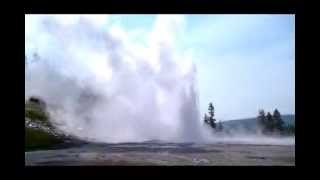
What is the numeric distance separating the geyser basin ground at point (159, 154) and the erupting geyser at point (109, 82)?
0.18 ft

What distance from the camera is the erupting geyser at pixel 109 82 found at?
98.5 inches

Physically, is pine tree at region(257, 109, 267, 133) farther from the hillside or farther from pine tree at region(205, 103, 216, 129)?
pine tree at region(205, 103, 216, 129)

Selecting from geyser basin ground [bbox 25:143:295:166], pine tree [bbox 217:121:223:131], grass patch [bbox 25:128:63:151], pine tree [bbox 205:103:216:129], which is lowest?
geyser basin ground [bbox 25:143:295:166]

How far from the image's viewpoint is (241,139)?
2.54m

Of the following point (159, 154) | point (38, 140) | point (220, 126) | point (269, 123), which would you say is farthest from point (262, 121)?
point (38, 140)

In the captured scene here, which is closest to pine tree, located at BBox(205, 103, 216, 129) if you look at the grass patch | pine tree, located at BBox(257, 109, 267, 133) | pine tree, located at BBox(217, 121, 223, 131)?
pine tree, located at BBox(217, 121, 223, 131)

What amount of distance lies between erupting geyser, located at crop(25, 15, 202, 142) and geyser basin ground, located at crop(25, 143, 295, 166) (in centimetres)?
6

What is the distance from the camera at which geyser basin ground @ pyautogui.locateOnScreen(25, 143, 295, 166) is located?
99.3 inches

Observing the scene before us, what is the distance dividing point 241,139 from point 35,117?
4.06ft

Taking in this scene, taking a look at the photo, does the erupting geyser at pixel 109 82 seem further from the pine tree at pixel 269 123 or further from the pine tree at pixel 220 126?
the pine tree at pixel 269 123

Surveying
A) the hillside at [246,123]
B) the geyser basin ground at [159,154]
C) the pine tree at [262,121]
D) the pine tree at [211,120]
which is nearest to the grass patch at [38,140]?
the geyser basin ground at [159,154]

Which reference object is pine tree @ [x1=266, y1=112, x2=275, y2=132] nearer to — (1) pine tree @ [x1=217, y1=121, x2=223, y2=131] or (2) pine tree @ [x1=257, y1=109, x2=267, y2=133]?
(2) pine tree @ [x1=257, y1=109, x2=267, y2=133]

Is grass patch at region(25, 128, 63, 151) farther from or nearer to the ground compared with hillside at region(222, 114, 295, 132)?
nearer to the ground

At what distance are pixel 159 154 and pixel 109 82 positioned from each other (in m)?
0.52
